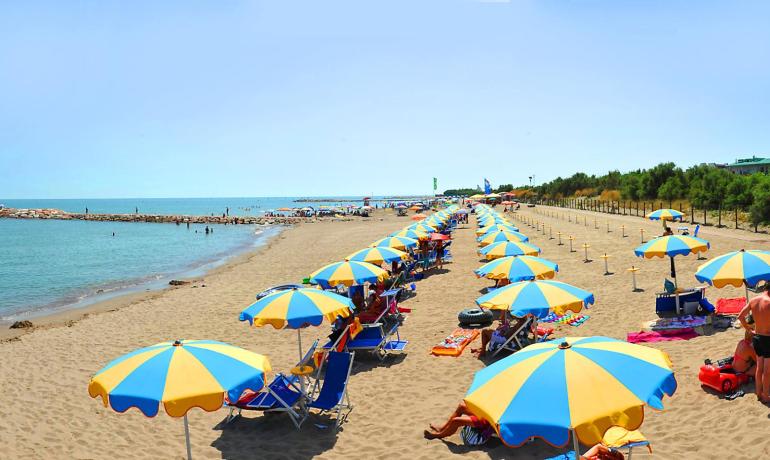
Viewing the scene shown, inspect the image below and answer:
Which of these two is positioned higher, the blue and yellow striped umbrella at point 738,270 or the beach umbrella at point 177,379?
the blue and yellow striped umbrella at point 738,270

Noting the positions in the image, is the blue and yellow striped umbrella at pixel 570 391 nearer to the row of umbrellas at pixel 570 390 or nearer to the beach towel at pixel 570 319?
the row of umbrellas at pixel 570 390

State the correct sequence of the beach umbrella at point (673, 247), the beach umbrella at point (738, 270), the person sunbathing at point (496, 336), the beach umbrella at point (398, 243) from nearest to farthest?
the beach umbrella at point (738, 270), the person sunbathing at point (496, 336), the beach umbrella at point (673, 247), the beach umbrella at point (398, 243)

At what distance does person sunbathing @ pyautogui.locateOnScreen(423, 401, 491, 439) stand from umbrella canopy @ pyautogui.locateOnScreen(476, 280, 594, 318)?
167 centimetres

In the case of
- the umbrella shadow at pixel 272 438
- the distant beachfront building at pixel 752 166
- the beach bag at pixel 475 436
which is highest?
the distant beachfront building at pixel 752 166

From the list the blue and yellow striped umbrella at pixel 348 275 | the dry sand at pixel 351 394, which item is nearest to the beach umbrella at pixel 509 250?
the dry sand at pixel 351 394

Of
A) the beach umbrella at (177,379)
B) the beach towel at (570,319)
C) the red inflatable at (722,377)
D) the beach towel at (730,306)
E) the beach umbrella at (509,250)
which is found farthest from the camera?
the beach umbrella at (509,250)

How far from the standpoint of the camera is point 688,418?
604 centimetres

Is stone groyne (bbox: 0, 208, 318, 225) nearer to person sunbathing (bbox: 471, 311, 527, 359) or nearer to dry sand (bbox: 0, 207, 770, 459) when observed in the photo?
dry sand (bbox: 0, 207, 770, 459)

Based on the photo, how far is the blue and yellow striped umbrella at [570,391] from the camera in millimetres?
3084

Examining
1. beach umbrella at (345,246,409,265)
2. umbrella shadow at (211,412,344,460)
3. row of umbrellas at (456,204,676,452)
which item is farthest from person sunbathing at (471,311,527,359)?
row of umbrellas at (456,204,676,452)

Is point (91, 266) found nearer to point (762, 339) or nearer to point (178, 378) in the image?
point (178, 378)

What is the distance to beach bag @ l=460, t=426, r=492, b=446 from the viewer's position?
5992mm

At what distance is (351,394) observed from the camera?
26.1 ft

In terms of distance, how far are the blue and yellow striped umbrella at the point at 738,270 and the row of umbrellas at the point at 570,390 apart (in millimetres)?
5017
